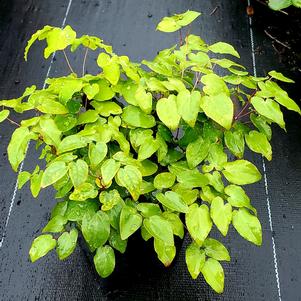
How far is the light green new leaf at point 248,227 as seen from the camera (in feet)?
2.90

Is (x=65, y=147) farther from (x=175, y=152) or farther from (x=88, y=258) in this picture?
(x=88, y=258)

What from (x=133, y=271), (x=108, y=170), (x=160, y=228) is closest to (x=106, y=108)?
(x=108, y=170)

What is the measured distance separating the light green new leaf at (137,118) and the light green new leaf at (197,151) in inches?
4.1

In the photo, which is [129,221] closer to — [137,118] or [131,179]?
[131,179]

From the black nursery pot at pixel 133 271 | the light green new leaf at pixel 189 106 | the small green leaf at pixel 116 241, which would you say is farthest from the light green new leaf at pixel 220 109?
the black nursery pot at pixel 133 271

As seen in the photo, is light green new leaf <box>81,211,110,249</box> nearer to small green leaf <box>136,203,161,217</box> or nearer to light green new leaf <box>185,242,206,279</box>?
small green leaf <box>136,203,161,217</box>

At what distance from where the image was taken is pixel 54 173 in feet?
2.81

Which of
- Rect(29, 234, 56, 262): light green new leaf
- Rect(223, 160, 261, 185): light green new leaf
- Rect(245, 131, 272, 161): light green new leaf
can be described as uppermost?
Rect(245, 131, 272, 161): light green new leaf

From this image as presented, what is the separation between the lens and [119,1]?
90.7 inches

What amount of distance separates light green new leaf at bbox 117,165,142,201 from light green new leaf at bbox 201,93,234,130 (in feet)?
0.63

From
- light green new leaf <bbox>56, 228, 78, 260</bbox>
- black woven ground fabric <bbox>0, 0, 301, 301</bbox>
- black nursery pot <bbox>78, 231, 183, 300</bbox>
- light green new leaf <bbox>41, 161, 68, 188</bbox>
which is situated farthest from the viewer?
black woven ground fabric <bbox>0, 0, 301, 301</bbox>

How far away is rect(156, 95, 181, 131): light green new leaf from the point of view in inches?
35.7

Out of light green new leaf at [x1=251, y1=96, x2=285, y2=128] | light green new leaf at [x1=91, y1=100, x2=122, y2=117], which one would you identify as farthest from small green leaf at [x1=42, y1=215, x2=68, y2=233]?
light green new leaf at [x1=251, y1=96, x2=285, y2=128]

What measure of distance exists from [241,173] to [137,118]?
0.27 m
